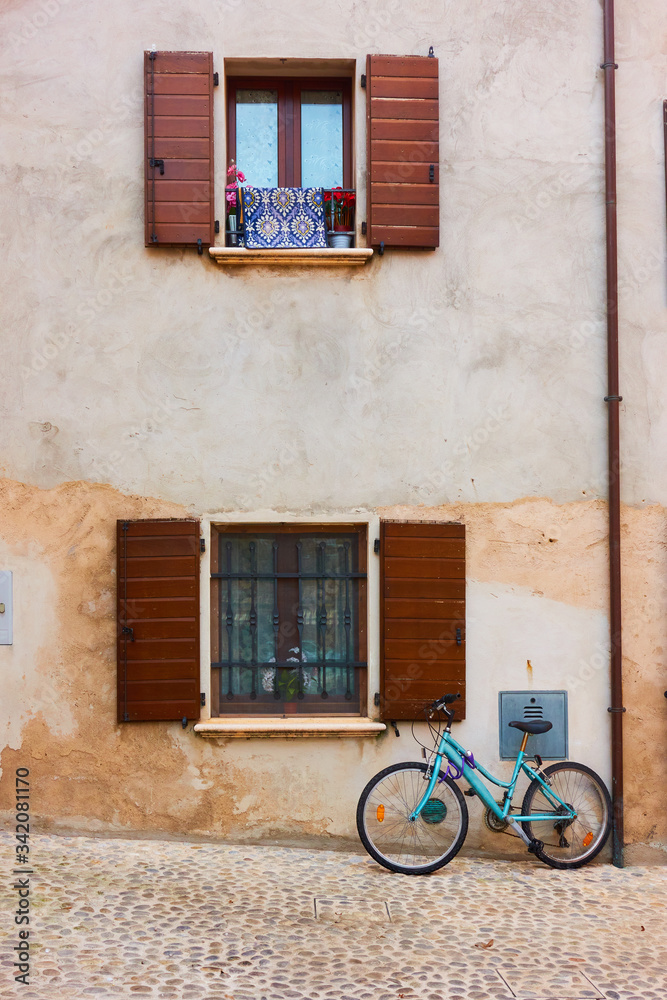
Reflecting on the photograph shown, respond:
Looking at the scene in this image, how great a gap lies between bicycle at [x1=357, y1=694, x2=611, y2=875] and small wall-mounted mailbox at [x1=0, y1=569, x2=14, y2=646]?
269 cm

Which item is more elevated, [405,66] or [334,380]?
[405,66]

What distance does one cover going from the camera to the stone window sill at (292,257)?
6227mm

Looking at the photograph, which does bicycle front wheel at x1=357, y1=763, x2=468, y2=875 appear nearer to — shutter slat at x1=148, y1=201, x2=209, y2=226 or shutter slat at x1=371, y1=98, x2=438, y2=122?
shutter slat at x1=148, y1=201, x2=209, y2=226

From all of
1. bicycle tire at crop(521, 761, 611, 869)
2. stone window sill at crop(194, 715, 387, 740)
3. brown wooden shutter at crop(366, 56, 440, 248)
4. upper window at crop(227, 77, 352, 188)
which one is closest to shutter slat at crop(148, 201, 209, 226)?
upper window at crop(227, 77, 352, 188)

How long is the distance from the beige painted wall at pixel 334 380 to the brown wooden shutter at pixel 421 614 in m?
0.15

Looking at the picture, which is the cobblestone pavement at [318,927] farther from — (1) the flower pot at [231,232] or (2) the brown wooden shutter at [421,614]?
(1) the flower pot at [231,232]

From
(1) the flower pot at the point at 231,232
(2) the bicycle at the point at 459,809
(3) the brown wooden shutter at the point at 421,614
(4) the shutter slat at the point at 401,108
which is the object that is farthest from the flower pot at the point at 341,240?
(2) the bicycle at the point at 459,809

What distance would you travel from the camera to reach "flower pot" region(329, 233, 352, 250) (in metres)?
6.34

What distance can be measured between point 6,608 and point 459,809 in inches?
134

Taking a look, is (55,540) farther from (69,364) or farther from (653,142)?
(653,142)

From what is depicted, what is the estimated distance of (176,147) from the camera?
20.4 ft

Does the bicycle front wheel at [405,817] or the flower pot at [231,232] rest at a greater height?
the flower pot at [231,232]

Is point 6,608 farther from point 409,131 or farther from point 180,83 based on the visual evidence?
point 409,131

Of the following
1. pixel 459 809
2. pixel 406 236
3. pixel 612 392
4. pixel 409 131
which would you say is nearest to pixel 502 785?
pixel 459 809
